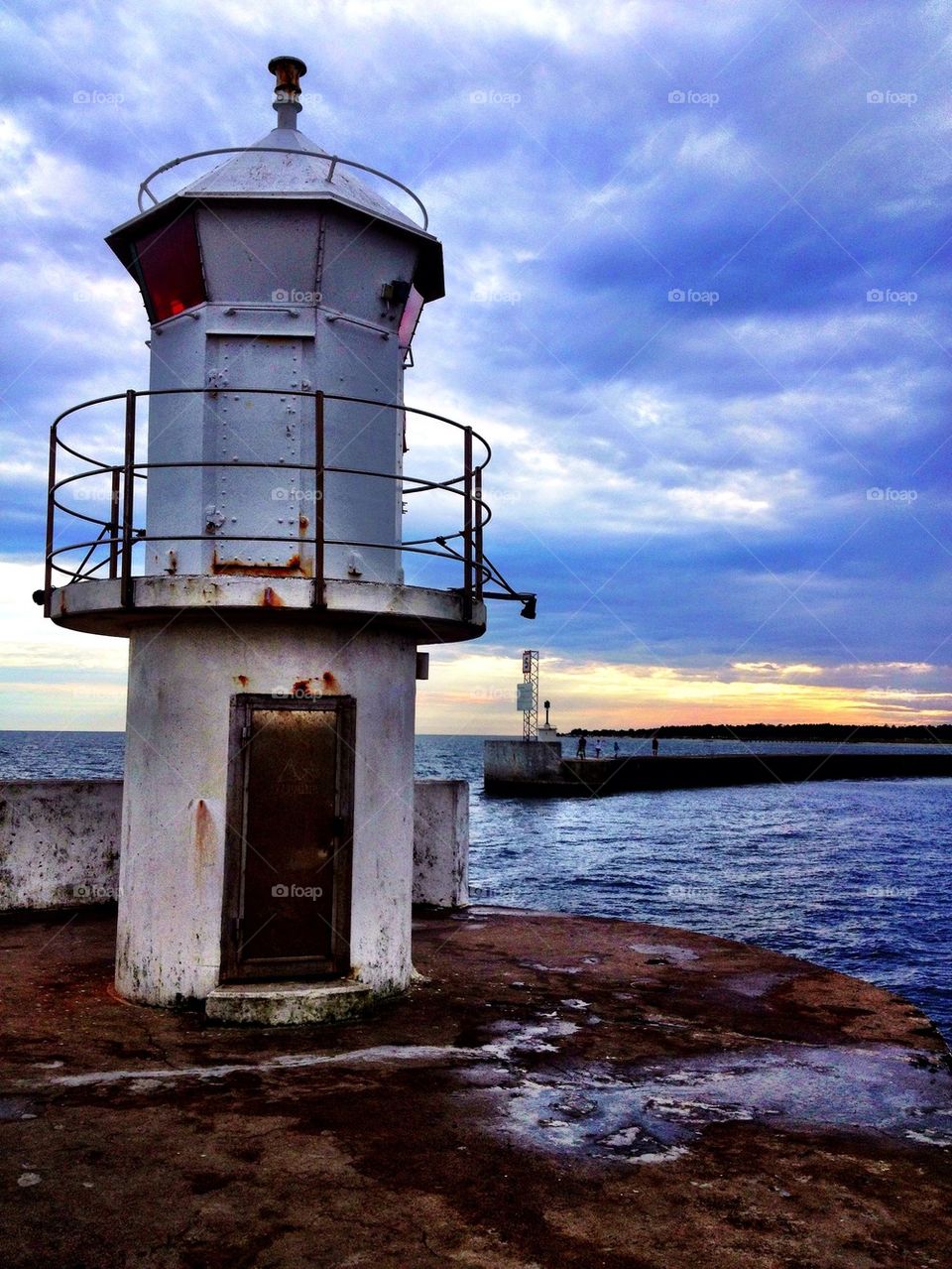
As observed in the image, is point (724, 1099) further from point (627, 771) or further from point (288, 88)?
point (627, 771)

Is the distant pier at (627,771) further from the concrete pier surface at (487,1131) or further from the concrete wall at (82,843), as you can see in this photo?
the concrete pier surface at (487,1131)

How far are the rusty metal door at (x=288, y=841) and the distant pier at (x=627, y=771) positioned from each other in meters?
51.9

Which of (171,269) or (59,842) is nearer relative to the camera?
(171,269)

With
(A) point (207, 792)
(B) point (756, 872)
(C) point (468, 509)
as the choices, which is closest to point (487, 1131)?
(A) point (207, 792)

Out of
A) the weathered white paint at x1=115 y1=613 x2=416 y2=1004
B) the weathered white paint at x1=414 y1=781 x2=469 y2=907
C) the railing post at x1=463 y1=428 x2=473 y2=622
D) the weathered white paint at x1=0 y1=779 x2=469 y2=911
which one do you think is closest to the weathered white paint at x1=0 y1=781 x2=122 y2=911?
the weathered white paint at x1=0 y1=779 x2=469 y2=911

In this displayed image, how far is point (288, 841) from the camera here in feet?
23.8

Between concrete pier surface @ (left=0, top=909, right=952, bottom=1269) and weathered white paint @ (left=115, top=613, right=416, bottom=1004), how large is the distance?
1.30ft

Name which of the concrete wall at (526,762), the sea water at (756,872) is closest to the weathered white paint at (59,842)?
the sea water at (756,872)

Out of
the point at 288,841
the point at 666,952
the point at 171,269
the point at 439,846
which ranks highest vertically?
the point at 171,269

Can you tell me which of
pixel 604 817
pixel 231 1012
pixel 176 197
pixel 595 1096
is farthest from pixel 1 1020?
pixel 604 817

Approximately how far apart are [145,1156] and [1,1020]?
9.10 ft

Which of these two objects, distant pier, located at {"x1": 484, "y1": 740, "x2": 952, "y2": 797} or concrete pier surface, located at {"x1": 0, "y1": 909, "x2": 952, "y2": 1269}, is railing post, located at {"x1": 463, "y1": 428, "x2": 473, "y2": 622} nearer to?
concrete pier surface, located at {"x1": 0, "y1": 909, "x2": 952, "y2": 1269}

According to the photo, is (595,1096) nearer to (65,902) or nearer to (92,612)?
(92,612)

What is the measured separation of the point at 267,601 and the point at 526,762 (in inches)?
2088
